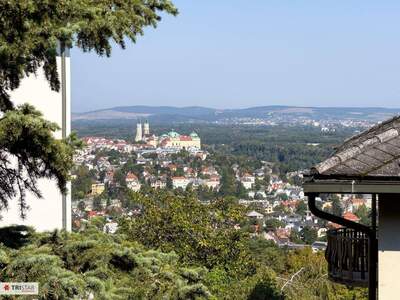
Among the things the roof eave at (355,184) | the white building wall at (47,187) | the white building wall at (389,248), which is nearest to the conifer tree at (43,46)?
the roof eave at (355,184)

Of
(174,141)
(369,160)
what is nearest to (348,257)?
(369,160)

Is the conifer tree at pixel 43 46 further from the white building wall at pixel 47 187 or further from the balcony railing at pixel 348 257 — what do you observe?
the white building wall at pixel 47 187

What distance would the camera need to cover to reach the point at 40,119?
182 inches

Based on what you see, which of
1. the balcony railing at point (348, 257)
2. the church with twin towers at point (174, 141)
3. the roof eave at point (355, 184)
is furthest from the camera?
the church with twin towers at point (174, 141)

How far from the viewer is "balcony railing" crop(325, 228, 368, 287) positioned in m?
4.46

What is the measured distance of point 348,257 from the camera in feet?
15.0

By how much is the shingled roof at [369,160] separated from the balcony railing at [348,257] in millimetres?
611

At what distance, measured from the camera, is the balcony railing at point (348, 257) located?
4.46 meters

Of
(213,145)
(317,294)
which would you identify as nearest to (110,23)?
(317,294)

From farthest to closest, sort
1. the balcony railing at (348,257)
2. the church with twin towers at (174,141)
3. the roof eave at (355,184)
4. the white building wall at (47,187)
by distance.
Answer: the church with twin towers at (174,141), the white building wall at (47,187), the balcony railing at (348,257), the roof eave at (355,184)

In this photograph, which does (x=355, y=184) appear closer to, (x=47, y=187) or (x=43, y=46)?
(x=43, y=46)

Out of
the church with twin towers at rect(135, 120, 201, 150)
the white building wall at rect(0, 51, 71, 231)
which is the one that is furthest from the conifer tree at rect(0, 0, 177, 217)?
the church with twin towers at rect(135, 120, 201, 150)

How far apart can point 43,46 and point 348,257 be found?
2.22 m

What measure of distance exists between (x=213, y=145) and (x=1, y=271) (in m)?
162
